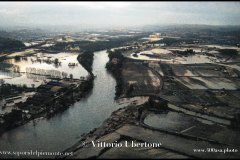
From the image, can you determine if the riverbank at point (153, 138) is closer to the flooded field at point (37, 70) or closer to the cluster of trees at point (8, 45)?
the flooded field at point (37, 70)

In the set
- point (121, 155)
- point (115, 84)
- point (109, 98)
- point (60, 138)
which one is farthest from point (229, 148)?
point (115, 84)

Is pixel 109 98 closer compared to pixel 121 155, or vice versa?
pixel 121 155

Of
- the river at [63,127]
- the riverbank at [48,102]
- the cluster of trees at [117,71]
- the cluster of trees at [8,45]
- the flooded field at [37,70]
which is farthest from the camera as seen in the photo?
the cluster of trees at [8,45]

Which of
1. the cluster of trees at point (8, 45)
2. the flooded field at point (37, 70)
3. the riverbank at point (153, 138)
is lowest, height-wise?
the riverbank at point (153, 138)

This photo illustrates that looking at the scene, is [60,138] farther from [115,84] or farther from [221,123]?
[115,84]

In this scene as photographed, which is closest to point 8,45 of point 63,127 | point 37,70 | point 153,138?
point 37,70

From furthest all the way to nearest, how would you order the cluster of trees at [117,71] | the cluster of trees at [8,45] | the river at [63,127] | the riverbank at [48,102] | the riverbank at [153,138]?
the cluster of trees at [8,45], the cluster of trees at [117,71], the riverbank at [48,102], the river at [63,127], the riverbank at [153,138]

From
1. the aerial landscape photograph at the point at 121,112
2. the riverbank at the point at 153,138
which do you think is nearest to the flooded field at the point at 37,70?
the aerial landscape photograph at the point at 121,112

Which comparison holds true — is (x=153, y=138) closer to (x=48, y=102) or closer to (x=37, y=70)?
(x=48, y=102)

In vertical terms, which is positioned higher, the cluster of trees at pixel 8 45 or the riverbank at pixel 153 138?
the cluster of trees at pixel 8 45
